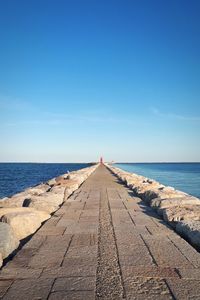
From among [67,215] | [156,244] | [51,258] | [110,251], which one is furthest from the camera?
[67,215]

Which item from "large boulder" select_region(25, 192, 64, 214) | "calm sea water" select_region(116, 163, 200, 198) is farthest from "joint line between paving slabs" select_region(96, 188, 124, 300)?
"calm sea water" select_region(116, 163, 200, 198)

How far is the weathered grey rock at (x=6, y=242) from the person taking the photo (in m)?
3.97

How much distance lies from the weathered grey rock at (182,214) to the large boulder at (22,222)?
7.90 feet

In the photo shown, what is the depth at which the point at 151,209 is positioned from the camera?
24.3 feet

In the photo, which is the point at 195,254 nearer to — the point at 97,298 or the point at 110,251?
the point at 110,251

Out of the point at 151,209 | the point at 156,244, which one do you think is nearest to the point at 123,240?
the point at 156,244

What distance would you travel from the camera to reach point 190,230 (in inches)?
187

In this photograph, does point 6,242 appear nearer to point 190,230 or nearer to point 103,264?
point 103,264

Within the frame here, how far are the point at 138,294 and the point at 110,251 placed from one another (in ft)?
4.08

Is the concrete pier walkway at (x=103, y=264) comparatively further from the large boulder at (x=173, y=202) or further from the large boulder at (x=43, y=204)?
the large boulder at (x=43, y=204)

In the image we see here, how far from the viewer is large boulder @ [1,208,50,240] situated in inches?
202

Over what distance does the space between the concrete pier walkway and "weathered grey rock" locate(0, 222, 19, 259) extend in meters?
0.17

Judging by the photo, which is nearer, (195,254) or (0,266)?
(0,266)

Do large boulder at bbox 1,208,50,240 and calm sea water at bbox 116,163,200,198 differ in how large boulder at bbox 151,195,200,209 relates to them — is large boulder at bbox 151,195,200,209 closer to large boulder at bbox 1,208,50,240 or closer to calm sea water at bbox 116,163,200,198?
large boulder at bbox 1,208,50,240
